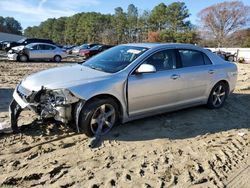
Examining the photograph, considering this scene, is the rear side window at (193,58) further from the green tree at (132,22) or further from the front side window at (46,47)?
the green tree at (132,22)

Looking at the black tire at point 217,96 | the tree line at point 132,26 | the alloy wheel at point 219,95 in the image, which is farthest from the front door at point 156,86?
the tree line at point 132,26

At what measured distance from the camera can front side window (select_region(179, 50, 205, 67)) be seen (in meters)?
6.61

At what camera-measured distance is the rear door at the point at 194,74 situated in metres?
6.52

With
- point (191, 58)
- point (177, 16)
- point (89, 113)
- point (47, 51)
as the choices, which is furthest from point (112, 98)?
point (177, 16)

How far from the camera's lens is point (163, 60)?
626cm

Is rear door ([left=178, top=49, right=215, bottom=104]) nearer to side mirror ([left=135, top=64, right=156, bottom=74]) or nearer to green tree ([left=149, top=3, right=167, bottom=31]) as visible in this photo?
side mirror ([left=135, top=64, right=156, bottom=74])

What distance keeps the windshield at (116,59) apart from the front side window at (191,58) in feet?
3.02

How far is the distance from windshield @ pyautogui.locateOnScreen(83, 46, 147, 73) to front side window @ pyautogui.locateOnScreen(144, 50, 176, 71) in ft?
0.78

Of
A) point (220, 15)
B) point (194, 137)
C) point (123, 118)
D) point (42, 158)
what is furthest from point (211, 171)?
point (220, 15)

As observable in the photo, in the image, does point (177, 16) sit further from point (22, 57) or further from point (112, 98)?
point (112, 98)

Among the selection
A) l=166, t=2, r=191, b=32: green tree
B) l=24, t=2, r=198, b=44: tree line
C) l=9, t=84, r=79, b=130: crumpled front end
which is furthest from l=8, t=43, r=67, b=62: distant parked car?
l=166, t=2, r=191, b=32: green tree

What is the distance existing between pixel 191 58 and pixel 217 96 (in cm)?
132

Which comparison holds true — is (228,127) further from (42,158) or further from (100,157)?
(42,158)

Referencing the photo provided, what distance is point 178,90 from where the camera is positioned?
20.9 ft
